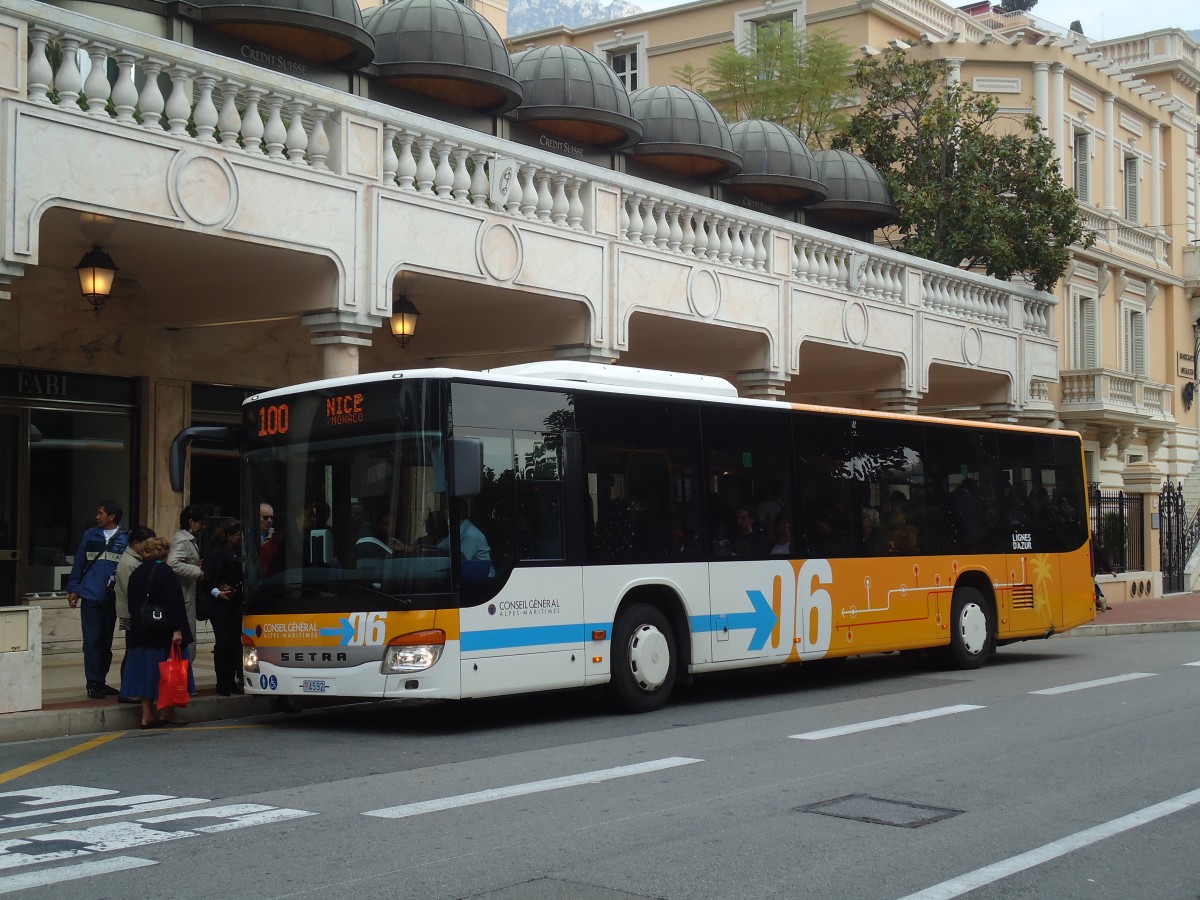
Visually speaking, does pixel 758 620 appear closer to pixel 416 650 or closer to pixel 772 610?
pixel 772 610

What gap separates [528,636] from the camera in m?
11.7

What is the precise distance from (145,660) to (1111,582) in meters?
23.9

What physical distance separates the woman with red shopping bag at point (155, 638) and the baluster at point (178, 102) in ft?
12.7

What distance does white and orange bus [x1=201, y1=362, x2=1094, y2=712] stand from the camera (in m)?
11.2

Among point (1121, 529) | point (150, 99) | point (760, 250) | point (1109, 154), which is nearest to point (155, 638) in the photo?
point (150, 99)

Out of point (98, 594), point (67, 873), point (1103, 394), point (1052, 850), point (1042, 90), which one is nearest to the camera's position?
point (67, 873)

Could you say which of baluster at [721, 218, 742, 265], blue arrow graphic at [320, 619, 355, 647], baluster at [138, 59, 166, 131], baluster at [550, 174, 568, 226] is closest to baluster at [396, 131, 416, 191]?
baluster at [550, 174, 568, 226]

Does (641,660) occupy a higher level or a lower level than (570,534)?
lower

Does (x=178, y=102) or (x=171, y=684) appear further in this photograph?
(x=178, y=102)

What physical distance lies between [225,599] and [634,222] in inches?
298

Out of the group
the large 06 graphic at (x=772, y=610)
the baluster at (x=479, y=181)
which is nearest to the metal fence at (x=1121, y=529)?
the large 06 graphic at (x=772, y=610)

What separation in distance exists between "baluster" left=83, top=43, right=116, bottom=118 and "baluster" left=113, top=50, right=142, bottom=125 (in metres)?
0.16

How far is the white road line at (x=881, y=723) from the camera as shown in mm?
11164

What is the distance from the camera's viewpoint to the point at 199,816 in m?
7.93
